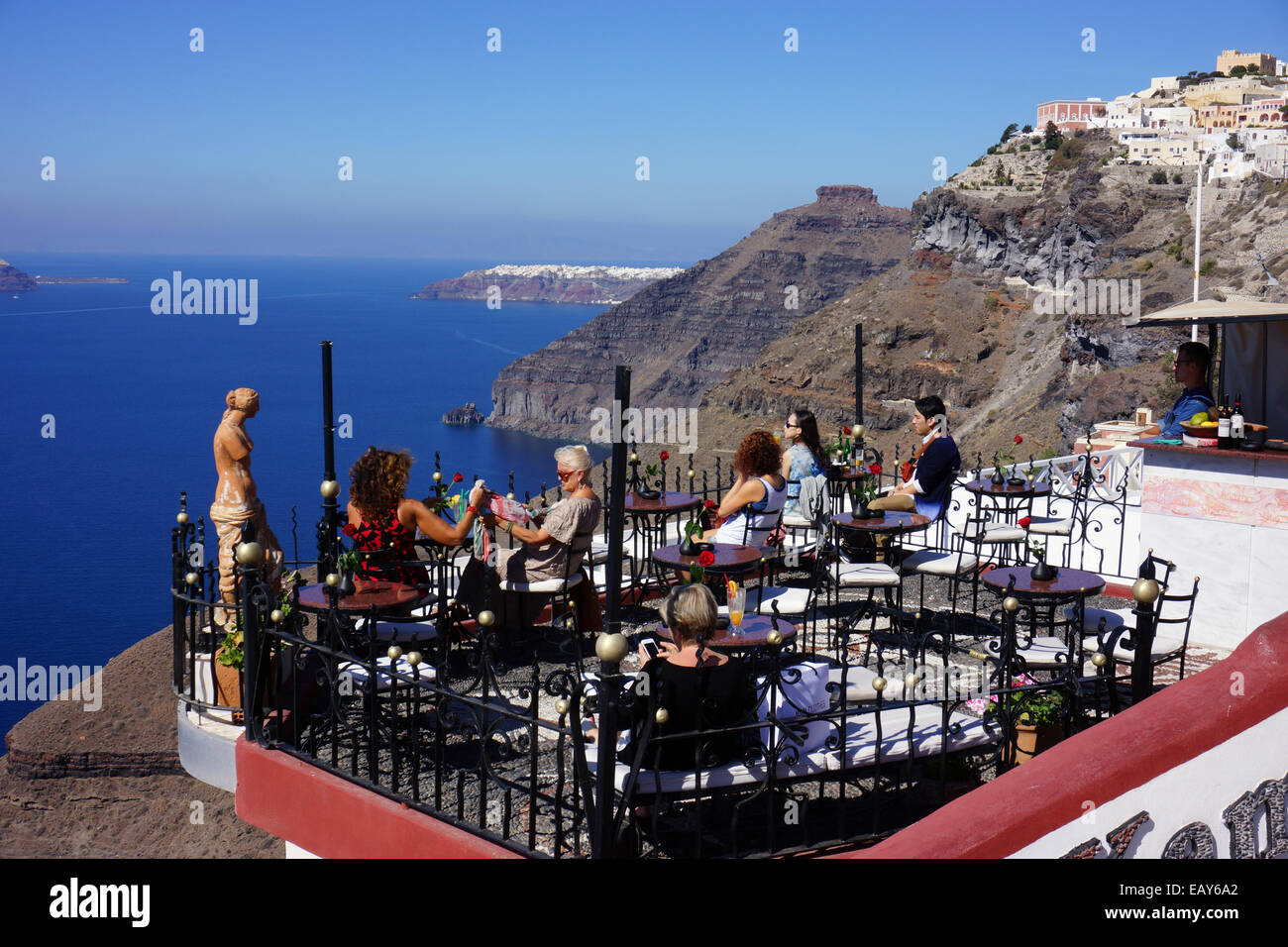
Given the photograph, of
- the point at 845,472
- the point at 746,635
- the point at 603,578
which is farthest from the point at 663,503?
the point at 746,635

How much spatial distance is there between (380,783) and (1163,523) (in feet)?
18.4

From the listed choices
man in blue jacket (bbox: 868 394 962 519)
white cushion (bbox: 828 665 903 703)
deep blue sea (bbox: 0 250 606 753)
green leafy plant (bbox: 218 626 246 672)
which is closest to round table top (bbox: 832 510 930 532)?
man in blue jacket (bbox: 868 394 962 519)

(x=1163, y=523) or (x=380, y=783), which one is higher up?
(x=1163, y=523)

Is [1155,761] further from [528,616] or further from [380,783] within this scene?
[528,616]

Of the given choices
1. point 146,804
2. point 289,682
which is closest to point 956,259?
point 146,804

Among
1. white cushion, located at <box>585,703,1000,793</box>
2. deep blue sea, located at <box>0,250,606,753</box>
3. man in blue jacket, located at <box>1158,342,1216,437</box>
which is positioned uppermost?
man in blue jacket, located at <box>1158,342,1216,437</box>

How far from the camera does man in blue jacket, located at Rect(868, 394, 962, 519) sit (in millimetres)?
8273

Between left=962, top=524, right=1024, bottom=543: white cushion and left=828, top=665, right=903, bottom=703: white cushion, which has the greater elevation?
left=962, top=524, right=1024, bottom=543: white cushion

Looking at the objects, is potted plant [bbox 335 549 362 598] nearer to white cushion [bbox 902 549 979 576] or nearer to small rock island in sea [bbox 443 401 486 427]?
white cushion [bbox 902 549 979 576]

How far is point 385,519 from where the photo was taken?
22.8 ft

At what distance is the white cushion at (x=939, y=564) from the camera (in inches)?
302

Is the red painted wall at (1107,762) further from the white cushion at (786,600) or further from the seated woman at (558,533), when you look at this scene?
the seated woman at (558,533)

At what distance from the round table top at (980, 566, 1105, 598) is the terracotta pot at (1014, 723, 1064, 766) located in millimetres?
1314

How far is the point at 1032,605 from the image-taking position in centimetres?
673
